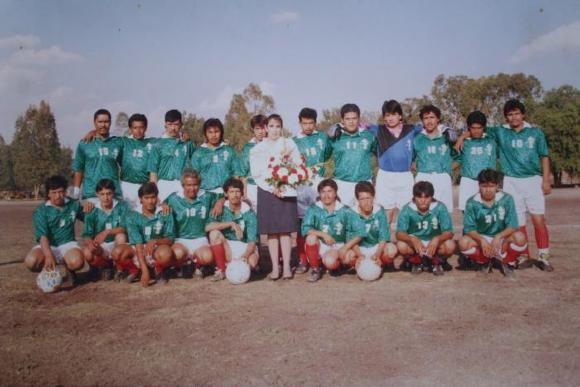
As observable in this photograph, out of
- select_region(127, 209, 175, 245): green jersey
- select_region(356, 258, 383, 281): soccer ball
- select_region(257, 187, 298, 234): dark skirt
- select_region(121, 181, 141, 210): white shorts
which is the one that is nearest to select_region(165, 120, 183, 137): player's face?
select_region(121, 181, 141, 210): white shorts

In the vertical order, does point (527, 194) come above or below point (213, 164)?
below

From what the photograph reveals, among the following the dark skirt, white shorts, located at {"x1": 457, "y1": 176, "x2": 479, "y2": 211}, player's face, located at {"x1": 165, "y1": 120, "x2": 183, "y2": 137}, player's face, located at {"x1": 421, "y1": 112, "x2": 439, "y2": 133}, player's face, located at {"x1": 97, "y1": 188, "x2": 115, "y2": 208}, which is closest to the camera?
the dark skirt

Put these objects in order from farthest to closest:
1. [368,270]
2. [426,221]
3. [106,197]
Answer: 1. [106,197]
2. [426,221]
3. [368,270]

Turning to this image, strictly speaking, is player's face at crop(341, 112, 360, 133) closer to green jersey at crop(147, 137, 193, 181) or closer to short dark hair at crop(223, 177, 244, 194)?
short dark hair at crop(223, 177, 244, 194)

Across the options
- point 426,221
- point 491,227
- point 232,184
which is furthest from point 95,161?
point 491,227

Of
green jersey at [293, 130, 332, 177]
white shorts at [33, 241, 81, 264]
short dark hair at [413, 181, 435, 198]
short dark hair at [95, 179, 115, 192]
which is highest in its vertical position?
green jersey at [293, 130, 332, 177]

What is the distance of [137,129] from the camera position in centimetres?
713

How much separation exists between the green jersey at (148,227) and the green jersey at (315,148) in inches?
87.4

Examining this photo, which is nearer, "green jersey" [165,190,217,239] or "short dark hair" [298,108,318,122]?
"green jersey" [165,190,217,239]

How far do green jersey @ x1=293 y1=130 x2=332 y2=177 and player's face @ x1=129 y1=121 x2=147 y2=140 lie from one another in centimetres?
248

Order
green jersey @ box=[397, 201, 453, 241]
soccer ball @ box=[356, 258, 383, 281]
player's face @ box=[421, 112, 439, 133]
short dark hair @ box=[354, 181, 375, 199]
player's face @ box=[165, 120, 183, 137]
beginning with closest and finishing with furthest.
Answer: soccer ball @ box=[356, 258, 383, 281], short dark hair @ box=[354, 181, 375, 199], green jersey @ box=[397, 201, 453, 241], player's face @ box=[421, 112, 439, 133], player's face @ box=[165, 120, 183, 137]

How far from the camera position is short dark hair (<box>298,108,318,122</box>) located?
277 inches

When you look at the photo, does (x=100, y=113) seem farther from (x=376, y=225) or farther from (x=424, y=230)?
(x=424, y=230)

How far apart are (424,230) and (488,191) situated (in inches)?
39.8
